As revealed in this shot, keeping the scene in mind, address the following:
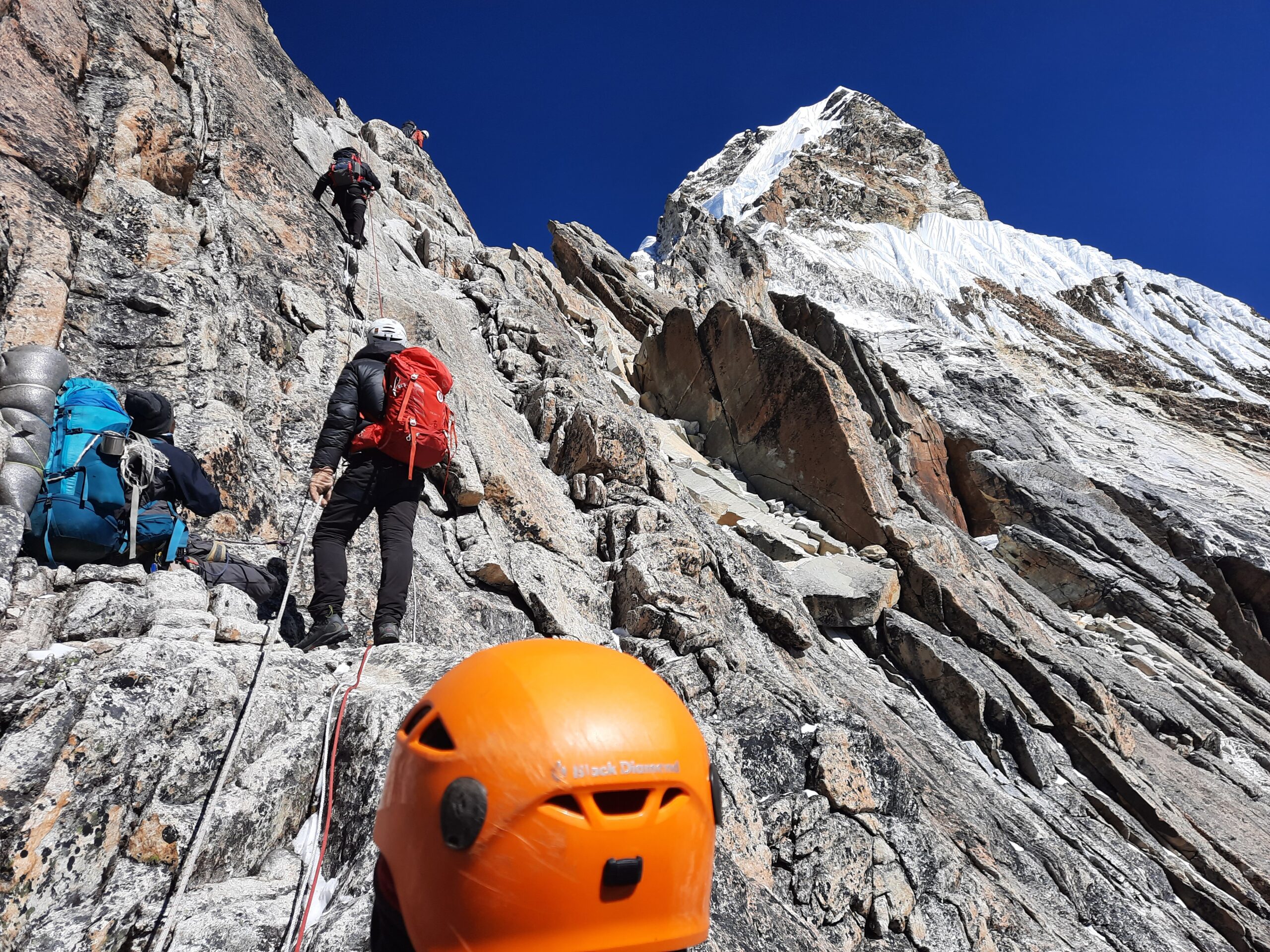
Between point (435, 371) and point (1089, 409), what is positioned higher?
point (1089, 409)

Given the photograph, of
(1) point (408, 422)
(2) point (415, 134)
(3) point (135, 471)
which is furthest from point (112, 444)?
(2) point (415, 134)

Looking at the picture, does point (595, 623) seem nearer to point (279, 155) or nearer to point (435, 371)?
point (435, 371)

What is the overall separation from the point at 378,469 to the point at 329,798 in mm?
2688

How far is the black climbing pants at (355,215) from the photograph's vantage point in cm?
1212

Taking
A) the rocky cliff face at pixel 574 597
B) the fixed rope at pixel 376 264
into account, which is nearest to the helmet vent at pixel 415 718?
the rocky cliff face at pixel 574 597

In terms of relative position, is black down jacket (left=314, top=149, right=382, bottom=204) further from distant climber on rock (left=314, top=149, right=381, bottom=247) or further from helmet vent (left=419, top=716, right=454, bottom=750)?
helmet vent (left=419, top=716, right=454, bottom=750)

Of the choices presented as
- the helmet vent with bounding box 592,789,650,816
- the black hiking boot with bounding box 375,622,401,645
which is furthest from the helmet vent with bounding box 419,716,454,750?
the black hiking boot with bounding box 375,622,401,645

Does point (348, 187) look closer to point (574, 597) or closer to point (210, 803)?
point (574, 597)

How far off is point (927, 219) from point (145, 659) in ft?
291

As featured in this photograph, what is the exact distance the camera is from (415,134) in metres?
22.9

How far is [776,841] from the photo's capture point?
6.08 metres

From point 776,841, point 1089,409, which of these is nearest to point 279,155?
point 776,841

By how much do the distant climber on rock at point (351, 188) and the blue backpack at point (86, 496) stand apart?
337 inches

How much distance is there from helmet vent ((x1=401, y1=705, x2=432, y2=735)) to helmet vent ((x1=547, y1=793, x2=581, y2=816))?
592 millimetres
